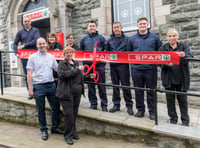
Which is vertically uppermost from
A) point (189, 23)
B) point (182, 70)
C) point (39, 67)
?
point (189, 23)

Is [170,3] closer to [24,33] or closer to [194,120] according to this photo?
[194,120]

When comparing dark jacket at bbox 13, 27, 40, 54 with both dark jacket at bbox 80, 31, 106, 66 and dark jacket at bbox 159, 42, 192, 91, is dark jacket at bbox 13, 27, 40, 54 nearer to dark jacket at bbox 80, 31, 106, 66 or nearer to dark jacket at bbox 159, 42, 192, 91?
dark jacket at bbox 80, 31, 106, 66

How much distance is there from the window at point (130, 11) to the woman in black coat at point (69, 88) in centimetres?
326

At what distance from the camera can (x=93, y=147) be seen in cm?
315

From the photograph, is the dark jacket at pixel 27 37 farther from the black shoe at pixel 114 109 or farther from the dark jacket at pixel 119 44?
the black shoe at pixel 114 109

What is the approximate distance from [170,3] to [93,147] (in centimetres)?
394

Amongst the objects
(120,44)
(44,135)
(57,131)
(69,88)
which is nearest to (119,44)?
(120,44)

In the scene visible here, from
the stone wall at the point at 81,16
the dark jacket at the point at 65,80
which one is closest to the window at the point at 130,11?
the stone wall at the point at 81,16

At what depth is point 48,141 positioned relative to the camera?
3.42m

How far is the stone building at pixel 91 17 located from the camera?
→ 16.0 feet

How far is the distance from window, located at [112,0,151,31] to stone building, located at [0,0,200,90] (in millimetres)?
→ 34

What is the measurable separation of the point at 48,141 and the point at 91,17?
4233mm

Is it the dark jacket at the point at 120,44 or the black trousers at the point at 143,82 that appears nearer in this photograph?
the black trousers at the point at 143,82

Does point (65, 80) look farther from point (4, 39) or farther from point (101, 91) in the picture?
point (4, 39)
